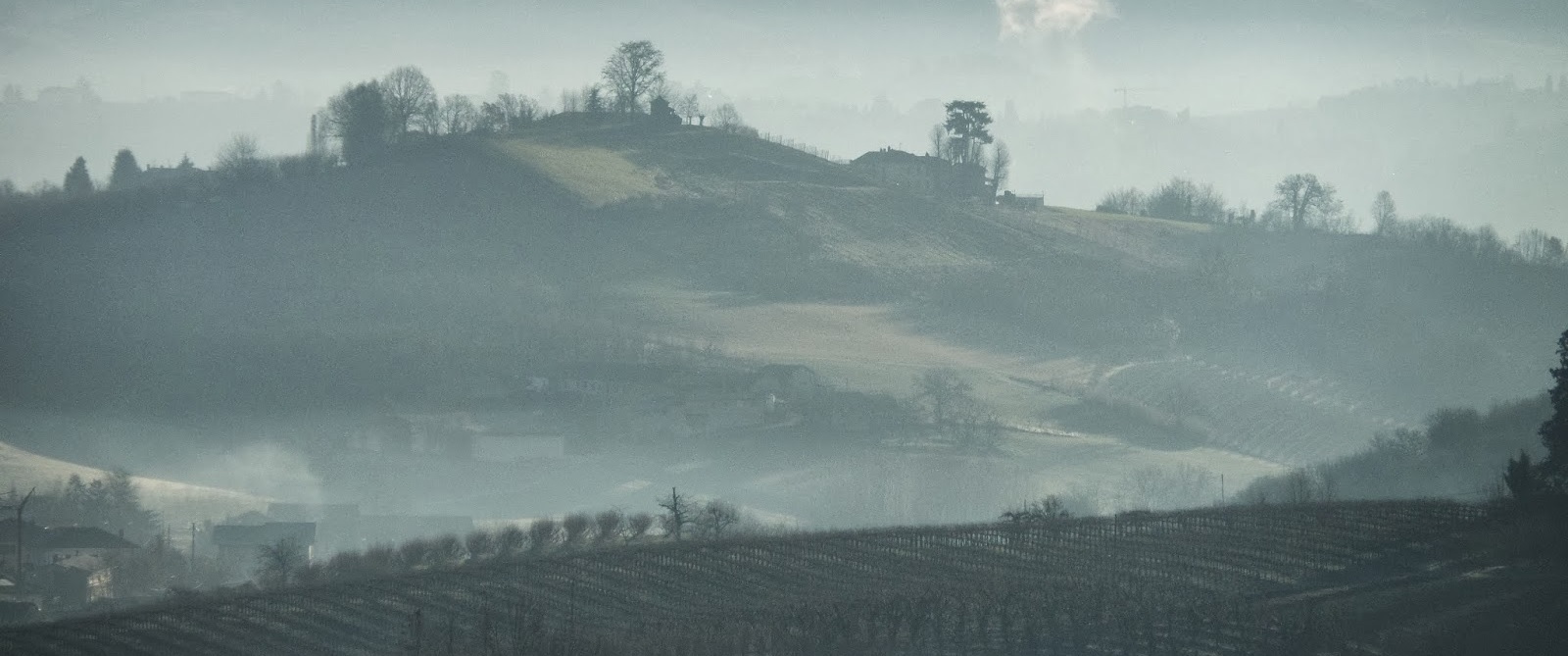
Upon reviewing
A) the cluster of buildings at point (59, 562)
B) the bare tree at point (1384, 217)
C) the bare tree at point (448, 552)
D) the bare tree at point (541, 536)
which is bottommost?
the cluster of buildings at point (59, 562)

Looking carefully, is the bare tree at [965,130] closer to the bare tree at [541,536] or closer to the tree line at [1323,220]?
the tree line at [1323,220]

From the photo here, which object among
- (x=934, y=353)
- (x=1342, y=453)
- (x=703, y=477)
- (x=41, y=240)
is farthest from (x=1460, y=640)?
(x=41, y=240)

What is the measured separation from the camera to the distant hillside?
8025cm

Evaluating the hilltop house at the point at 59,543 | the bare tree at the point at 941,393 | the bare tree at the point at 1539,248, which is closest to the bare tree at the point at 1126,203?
the bare tree at the point at 1539,248

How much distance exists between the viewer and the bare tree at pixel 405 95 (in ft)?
386

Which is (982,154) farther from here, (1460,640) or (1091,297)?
(1460,640)

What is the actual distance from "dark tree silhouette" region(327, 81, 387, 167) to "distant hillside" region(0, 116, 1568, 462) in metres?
3.75

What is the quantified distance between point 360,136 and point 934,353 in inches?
1705

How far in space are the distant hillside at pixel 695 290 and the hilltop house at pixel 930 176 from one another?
2.68 metres

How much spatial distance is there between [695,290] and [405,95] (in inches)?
1280

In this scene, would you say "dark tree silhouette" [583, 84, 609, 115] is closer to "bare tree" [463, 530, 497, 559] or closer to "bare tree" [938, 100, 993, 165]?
"bare tree" [938, 100, 993, 165]

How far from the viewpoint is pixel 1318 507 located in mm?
47781

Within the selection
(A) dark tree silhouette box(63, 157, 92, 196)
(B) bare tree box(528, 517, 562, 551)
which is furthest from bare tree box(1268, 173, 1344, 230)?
(B) bare tree box(528, 517, 562, 551)

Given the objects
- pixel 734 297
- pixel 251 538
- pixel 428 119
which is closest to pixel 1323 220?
pixel 734 297
